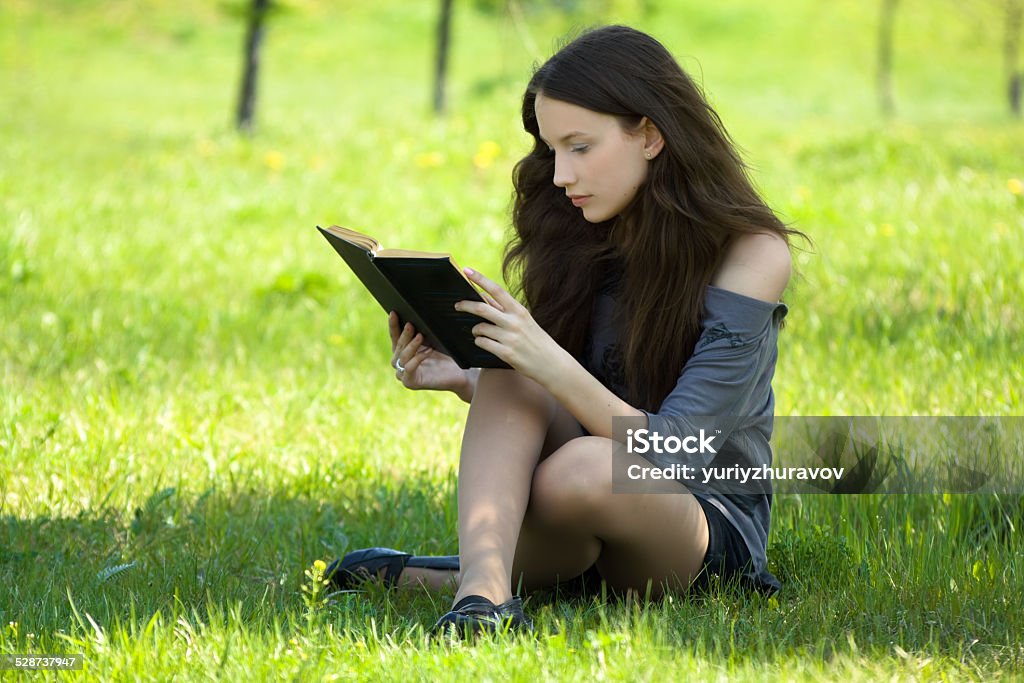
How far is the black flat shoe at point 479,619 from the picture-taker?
2.29 metres

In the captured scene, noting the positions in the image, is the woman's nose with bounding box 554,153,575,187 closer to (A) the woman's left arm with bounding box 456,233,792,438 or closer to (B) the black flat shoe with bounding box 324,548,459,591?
(A) the woman's left arm with bounding box 456,233,792,438

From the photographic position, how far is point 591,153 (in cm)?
264

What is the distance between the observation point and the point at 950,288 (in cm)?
503

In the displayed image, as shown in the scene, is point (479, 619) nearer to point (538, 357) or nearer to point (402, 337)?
point (538, 357)

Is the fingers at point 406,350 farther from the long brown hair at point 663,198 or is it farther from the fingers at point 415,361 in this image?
the long brown hair at point 663,198

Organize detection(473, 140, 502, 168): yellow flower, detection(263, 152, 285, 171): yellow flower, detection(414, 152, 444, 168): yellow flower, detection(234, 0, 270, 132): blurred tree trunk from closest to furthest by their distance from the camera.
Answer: detection(473, 140, 502, 168): yellow flower → detection(414, 152, 444, 168): yellow flower → detection(263, 152, 285, 171): yellow flower → detection(234, 0, 270, 132): blurred tree trunk

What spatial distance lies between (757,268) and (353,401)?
2031 mm

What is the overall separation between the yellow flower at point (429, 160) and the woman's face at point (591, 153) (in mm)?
5853

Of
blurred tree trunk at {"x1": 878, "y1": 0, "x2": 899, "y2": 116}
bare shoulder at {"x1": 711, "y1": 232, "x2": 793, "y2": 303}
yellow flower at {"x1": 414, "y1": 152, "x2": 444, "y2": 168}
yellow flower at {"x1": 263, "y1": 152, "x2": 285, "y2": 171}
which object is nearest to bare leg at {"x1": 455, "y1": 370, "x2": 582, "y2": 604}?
bare shoulder at {"x1": 711, "y1": 232, "x2": 793, "y2": 303}

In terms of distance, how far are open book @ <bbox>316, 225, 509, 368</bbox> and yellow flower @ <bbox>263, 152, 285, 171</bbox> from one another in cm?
613

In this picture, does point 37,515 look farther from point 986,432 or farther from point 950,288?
point 950,288

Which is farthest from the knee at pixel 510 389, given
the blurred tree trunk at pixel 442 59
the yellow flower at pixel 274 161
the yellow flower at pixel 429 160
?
the blurred tree trunk at pixel 442 59

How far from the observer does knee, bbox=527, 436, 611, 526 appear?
239 centimetres

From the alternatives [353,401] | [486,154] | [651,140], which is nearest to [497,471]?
[651,140]
